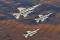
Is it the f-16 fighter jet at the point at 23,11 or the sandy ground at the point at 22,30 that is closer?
the sandy ground at the point at 22,30

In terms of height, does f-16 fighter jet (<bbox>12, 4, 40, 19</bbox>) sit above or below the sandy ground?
above

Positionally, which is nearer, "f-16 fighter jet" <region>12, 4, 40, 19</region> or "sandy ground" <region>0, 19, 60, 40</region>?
"sandy ground" <region>0, 19, 60, 40</region>

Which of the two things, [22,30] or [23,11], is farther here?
[23,11]

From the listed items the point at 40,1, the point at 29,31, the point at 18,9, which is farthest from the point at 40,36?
the point at 40,1

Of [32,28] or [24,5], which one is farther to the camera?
[24,5]

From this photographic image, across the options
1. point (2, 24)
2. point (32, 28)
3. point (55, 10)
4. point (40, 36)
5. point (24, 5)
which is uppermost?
point (24, 5)

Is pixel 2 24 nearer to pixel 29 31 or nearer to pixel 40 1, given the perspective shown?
pixel 29 31

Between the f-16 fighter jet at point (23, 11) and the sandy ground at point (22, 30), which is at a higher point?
the f-16 fighter jet at point (23, 11)

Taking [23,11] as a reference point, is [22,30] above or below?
below
